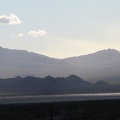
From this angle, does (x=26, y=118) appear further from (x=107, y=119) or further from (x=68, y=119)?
(x=107, y=119)

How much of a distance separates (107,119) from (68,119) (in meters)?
4.45

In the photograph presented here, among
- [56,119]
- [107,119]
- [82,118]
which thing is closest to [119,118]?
[107,119]

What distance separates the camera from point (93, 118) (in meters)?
44.3

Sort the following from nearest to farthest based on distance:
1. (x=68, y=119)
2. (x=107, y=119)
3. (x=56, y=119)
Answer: (x=107, y=119), (x=68, y=119), (x=56, y=119)

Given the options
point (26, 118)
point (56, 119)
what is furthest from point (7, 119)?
point (56, 119)

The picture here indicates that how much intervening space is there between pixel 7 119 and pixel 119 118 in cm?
1107

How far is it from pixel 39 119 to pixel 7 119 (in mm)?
3747

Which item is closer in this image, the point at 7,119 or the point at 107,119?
the point at 107,119

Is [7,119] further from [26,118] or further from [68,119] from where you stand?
[68,119]

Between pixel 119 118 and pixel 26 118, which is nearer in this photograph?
pixel 119 118

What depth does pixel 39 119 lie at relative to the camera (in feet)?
158

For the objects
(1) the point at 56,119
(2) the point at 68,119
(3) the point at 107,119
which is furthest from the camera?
(1) the point at 56,119

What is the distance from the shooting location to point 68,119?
44.7 meters

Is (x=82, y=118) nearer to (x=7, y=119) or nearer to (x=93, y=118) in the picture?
(x=93, y=118)
